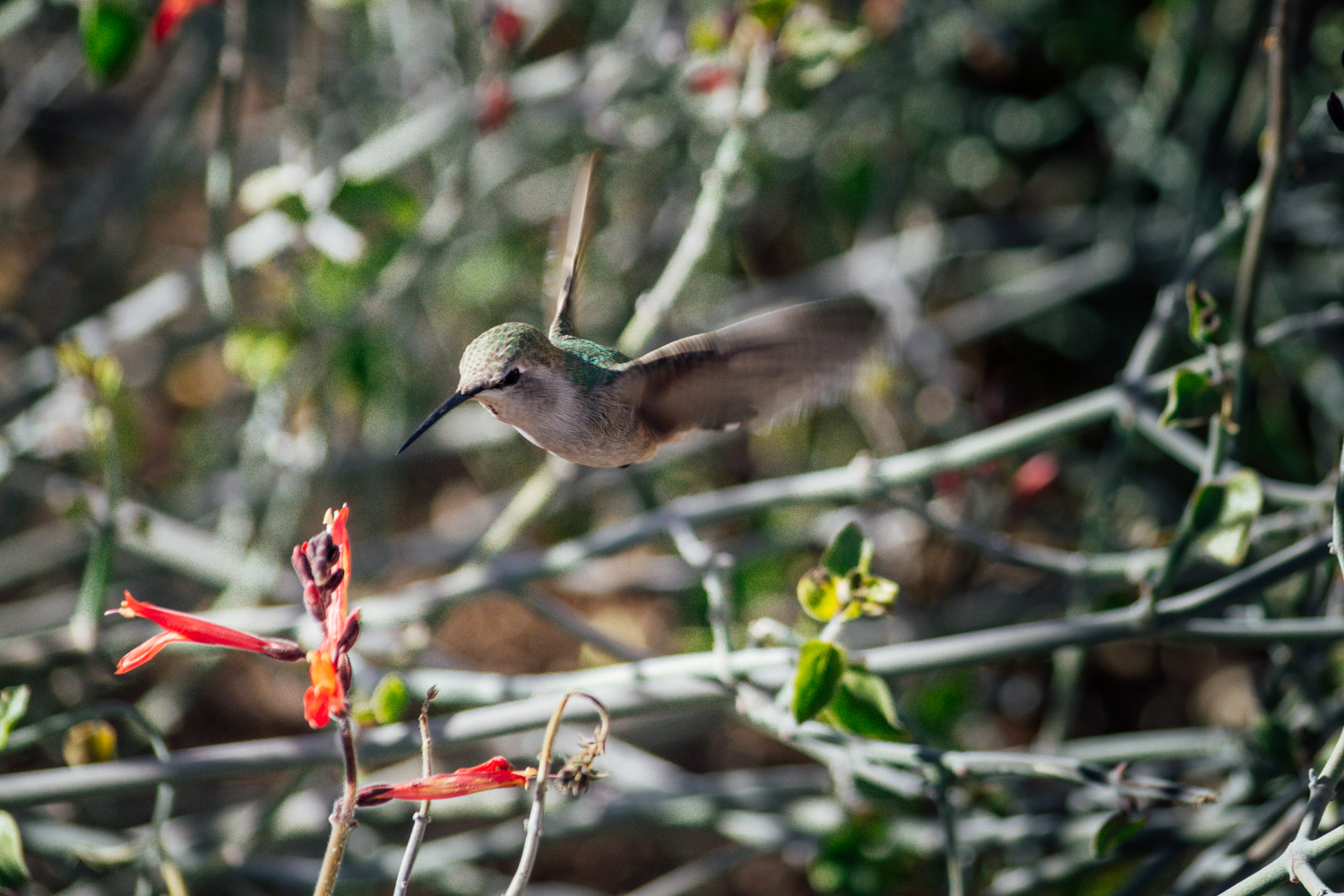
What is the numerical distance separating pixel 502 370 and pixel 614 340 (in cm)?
186

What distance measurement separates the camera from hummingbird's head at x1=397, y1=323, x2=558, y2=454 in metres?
0.89

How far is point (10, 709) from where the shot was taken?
1116 millimetres

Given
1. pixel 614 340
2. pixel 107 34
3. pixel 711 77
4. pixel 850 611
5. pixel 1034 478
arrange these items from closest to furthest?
pixel 850 611
pixel 107 34
pixel 711 77
pixel 1034 478
pixel 614 340

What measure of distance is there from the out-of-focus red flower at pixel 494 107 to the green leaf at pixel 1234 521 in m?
1.46

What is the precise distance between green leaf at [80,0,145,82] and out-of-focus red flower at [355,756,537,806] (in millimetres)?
1327

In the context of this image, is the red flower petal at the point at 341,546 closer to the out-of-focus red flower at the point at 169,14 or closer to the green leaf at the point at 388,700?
the green leaf at the point at 388,700

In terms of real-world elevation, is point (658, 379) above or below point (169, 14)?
below

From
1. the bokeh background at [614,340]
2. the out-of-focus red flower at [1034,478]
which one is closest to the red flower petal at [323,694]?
the bokeh background at [614,340]

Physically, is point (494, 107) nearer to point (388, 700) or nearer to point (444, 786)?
point (388, 700)

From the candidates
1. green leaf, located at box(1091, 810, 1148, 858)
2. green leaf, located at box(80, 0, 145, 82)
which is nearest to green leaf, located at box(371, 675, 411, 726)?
green leaf, located at box(1091, 810, 1148, 858)

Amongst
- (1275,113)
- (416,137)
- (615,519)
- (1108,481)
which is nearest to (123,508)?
(416,137)

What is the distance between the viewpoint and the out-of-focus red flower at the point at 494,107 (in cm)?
191

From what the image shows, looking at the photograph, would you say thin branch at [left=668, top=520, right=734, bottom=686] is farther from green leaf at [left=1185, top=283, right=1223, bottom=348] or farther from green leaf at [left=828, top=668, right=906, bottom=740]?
green leaf at [left=1185, top=283, right=1223, bottom=348]

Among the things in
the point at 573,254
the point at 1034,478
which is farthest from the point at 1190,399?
the point at 1034,478
